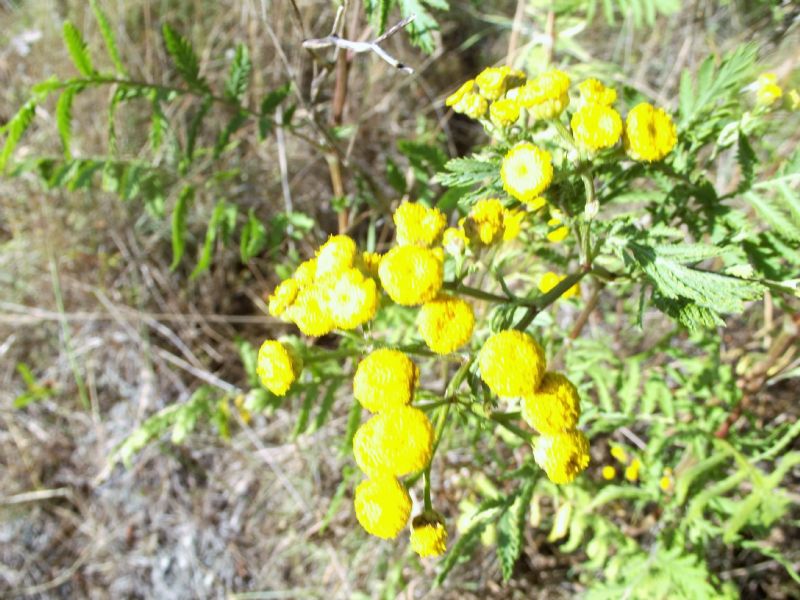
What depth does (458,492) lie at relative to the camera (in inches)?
117

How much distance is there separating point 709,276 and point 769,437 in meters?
1.19

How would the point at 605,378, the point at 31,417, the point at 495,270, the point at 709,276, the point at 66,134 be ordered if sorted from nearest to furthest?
the point at 709,276 → the point at 495,270 → the point at 66,134 → the point at 605,378 → the point at 31,417

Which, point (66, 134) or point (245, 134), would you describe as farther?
point (245, 134)

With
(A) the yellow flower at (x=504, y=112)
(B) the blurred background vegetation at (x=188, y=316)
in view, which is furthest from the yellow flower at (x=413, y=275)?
(B) the blurred background vegetation at (x=188, y=316)

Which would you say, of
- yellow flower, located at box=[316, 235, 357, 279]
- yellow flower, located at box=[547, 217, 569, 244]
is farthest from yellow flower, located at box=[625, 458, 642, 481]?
yellow flower, located at box=[316, 235, 357, 279]

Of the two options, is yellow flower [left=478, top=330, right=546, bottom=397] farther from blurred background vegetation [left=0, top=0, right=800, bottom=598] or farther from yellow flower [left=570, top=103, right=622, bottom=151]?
blurred background vegetation [left=0, top=0, right=800, bottom=598]

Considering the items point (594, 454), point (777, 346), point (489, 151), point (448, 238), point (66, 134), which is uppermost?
point (66, 134)

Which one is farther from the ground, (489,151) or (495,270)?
(489,151)

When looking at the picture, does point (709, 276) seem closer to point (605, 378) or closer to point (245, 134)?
point (605, 378)

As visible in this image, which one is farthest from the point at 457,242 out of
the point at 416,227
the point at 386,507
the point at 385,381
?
the point at 386,507

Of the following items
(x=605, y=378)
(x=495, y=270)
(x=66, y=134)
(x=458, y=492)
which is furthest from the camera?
(x=458, y=492)

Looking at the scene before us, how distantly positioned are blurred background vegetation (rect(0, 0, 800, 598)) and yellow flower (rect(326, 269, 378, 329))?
1751mm

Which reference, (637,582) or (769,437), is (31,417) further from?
(769,437)

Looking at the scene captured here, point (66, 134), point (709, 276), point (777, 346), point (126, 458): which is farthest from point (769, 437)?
point (66, 134)
